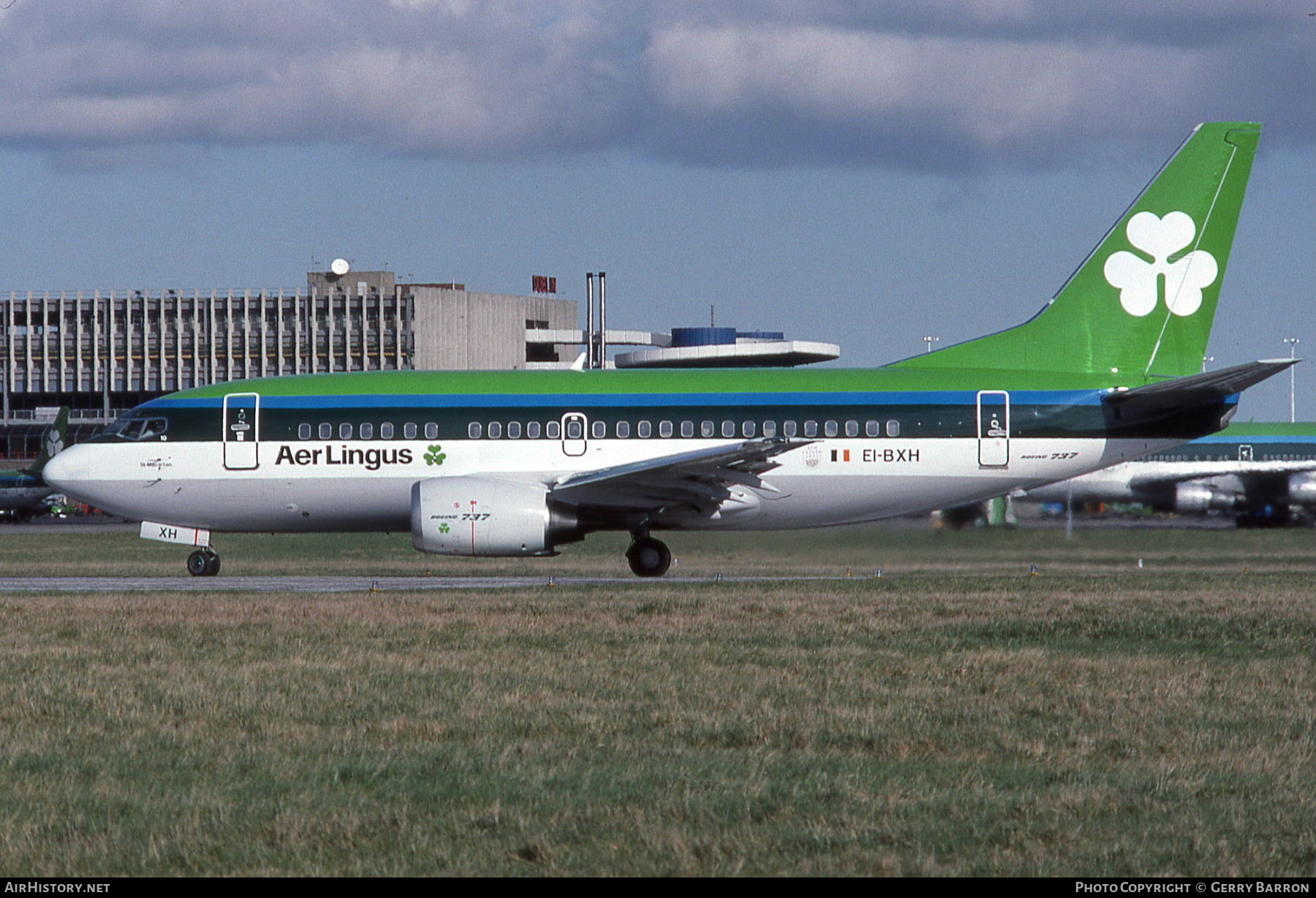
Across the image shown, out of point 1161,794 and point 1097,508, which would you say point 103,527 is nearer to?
point 1097,508

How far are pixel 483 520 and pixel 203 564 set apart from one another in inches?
282

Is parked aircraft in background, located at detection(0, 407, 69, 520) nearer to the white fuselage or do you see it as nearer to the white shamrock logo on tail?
the white fuselage

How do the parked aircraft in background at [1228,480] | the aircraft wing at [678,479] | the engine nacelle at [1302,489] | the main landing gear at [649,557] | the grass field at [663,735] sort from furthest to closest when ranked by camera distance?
the engine nacelle at [1302,489] → the parked aircraft in background at [1228,480] → the main landing gear at [649,557] → the aircraft wing at [678,479] → the grass field at [663,735]

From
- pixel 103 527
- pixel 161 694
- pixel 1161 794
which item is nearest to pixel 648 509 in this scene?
pixel 161 694

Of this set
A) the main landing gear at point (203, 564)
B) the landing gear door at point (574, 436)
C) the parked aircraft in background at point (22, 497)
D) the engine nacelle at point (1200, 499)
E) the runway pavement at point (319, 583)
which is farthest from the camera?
the parked aircraft in background at point (22, 497)

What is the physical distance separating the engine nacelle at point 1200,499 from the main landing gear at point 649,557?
1590 cm

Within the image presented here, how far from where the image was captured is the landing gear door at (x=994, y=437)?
29438 millimetres

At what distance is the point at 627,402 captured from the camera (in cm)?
3006

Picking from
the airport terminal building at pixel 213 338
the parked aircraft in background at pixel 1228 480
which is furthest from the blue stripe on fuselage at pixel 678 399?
the airport terminal building at pixel 213 338

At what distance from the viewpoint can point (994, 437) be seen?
29.5 m

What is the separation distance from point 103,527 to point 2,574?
41118mm

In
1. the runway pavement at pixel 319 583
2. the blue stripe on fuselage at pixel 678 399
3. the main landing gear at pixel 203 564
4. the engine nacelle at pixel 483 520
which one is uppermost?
the blue stripe on fuselage at pixel 678 399

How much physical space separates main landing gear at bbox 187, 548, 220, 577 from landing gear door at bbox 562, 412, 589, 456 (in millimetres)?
7732

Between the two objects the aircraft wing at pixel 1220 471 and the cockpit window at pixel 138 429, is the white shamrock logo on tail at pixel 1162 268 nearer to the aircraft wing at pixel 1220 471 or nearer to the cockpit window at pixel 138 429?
the aircraft wing at pixel 1220 471
